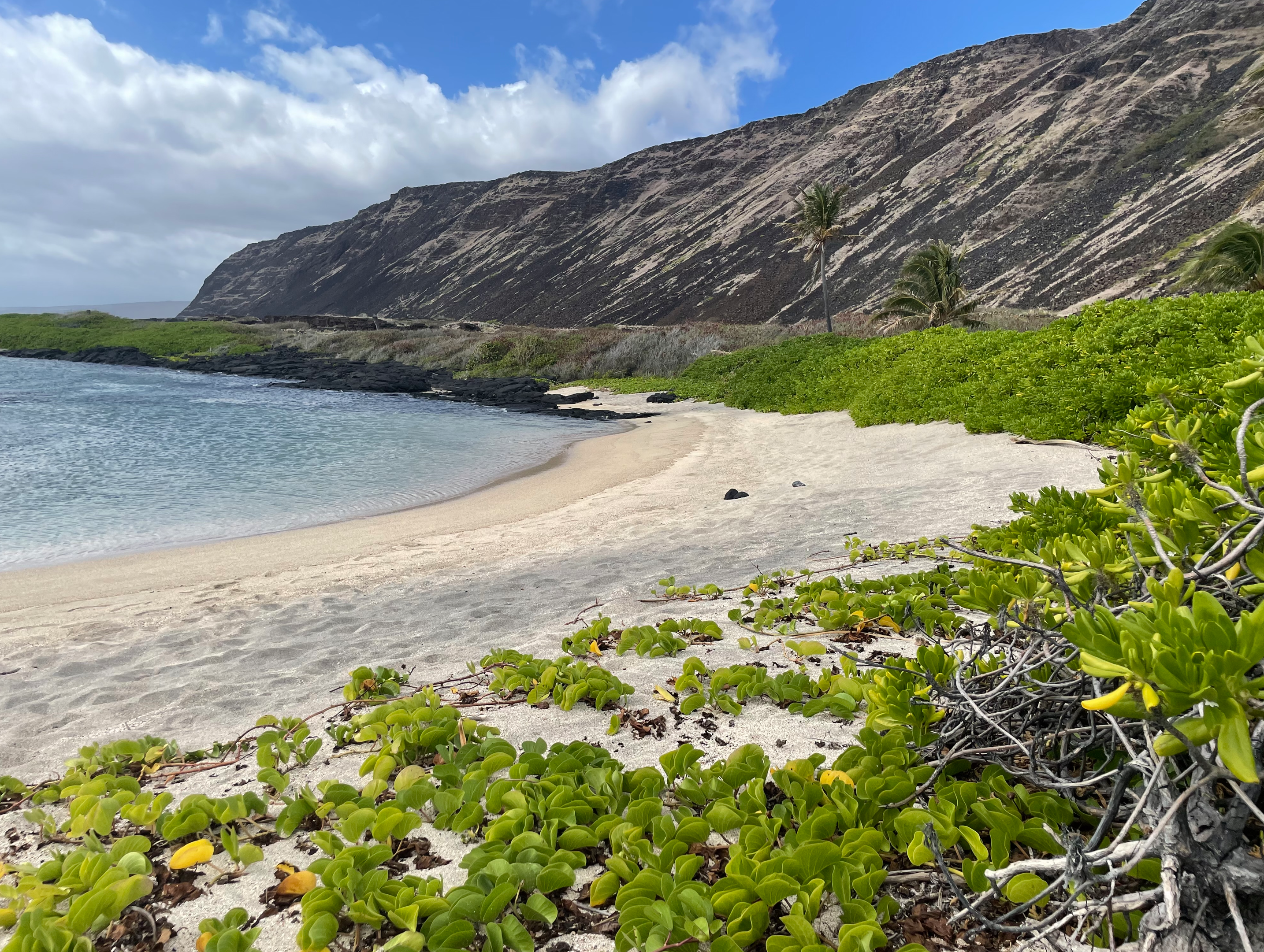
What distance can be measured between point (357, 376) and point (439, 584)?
3286cm

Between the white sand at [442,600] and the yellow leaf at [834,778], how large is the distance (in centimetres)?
34

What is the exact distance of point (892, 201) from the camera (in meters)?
73.1

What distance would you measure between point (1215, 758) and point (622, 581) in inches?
174

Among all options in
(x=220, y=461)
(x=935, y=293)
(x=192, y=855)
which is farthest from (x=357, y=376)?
(x=192, y=855)

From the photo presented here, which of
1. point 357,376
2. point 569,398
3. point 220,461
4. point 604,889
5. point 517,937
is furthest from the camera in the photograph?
point 357,376

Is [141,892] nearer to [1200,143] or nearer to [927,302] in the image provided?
[927,302]

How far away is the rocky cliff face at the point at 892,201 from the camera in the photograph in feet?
169

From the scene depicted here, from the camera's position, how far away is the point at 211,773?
2.78 m

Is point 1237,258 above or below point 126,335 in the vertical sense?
above

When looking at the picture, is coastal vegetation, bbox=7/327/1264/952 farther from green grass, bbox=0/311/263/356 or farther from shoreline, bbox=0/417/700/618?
green grass, bbox=0/311/263/356

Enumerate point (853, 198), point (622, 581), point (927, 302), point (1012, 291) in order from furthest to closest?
point (853, 198), point (1012, 291), point (927, 302), point (622, 581)

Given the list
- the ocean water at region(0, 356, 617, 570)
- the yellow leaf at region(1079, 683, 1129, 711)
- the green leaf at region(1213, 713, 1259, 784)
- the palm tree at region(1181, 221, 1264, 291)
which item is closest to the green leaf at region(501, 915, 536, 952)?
the yellow leaf at region(1079, 683, 1129, 711)

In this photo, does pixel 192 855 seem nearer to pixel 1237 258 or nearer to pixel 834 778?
pixel 834 778

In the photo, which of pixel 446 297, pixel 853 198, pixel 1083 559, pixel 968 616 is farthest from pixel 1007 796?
pixel 446 297
